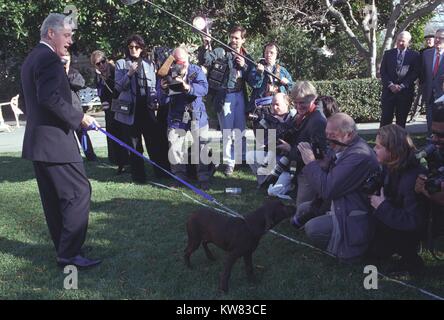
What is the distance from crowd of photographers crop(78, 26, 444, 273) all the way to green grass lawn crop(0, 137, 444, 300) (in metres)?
0.28

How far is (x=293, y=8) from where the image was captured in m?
15.0

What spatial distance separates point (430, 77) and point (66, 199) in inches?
254

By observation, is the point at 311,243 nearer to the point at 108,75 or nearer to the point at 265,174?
the point at 265,174

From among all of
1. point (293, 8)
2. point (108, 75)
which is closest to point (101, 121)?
point (293, 8)

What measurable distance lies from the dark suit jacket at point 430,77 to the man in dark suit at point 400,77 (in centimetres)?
14

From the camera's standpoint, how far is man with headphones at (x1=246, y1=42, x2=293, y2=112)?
6941 millimetres

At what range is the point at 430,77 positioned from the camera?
313 inches

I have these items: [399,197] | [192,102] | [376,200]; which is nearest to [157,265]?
[376,200]

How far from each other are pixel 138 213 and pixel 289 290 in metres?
2.53

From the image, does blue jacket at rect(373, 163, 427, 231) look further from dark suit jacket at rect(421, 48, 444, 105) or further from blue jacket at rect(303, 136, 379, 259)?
dark suit jacket at rect(421, 48, 444, 105)

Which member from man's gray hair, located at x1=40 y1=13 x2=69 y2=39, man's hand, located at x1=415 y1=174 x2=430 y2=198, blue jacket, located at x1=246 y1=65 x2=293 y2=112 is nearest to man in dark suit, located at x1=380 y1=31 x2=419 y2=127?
blue jacket, located at x1=246 y1=65 x2=293 y2=112

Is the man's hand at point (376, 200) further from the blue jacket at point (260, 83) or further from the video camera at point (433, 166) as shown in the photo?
the blue jacket at point (260, 83)

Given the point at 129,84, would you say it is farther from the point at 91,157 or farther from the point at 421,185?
the point at 421,185

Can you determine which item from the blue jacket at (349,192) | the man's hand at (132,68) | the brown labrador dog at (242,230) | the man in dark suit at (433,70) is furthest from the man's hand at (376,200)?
the man in dark suit at (433,70)
